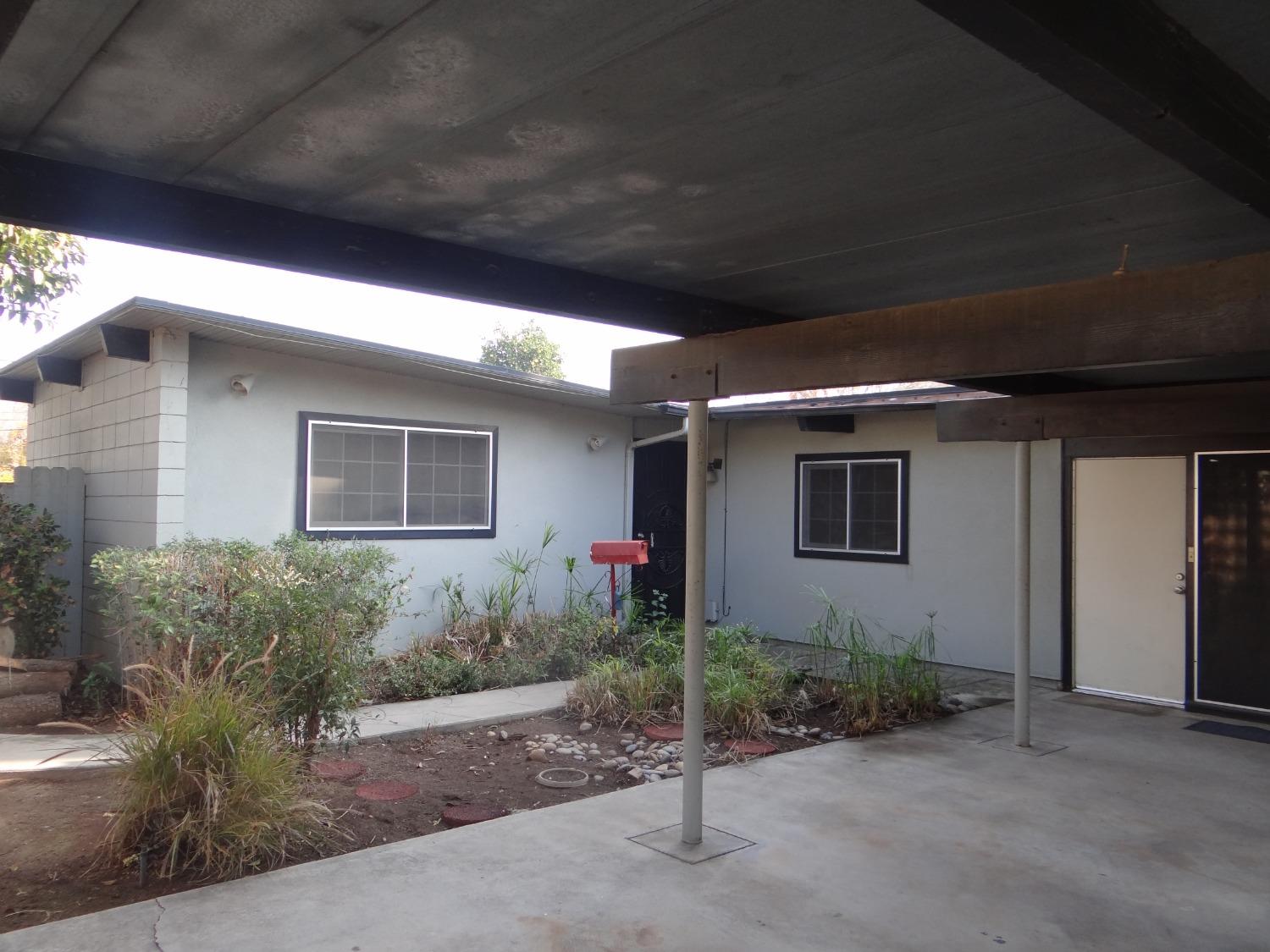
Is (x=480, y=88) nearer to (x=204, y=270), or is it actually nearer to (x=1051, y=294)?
(x=1051, y=294)

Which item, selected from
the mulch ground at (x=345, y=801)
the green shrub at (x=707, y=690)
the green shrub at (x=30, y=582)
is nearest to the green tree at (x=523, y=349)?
the green shrub at (x=30, y=582)

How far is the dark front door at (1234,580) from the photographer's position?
7.38 metres

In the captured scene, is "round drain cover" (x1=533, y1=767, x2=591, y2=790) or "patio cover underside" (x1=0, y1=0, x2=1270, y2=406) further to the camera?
"round drain cover" (x1=533, y1=767, x2=591, y2=790)

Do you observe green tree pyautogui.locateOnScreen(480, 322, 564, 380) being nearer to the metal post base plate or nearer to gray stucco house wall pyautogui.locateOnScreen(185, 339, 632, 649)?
gray stucco house wall pyautogui.locateOnScreen(185, 339, 632, 649)

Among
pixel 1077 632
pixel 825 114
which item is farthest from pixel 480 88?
pixel 1077 632

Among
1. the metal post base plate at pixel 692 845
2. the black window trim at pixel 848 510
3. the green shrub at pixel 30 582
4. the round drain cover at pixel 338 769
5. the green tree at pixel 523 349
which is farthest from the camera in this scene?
the green tree at pixel 523 349

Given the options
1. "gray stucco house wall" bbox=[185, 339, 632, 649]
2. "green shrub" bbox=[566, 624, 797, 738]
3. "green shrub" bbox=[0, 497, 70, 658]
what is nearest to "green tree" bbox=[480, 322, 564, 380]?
"gray stucco house wall" bbox=[185, 339, 632, 649]

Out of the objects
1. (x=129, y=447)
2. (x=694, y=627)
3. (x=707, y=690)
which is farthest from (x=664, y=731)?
(x=129, y=447)

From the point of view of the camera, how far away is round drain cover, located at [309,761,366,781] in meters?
5.31

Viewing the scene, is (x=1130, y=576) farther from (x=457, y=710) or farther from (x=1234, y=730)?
(x=457, y=710)

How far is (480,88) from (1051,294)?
6.28 ft

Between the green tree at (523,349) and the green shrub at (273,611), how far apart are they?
2877 cm

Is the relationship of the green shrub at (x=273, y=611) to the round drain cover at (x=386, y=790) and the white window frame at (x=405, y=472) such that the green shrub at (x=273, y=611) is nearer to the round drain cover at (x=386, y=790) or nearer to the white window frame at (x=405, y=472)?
the round drain cover at (x=386, y=790)

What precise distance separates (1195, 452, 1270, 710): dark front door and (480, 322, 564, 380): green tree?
29.0 meters
